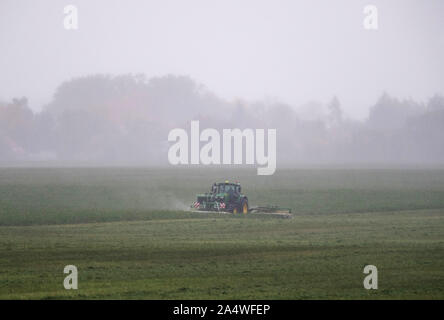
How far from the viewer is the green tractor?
170ft

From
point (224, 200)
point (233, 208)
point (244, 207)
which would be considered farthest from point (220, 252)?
point (244, 207)

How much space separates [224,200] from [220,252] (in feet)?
64.9

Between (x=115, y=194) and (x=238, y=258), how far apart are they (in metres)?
45.1

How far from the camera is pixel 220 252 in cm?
3186

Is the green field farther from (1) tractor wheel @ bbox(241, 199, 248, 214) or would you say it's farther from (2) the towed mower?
(1) tractor wheel @ bbox(241, 199, 248, 214)

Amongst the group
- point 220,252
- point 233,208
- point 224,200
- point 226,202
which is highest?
point 224,200

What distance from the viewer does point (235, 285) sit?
24.5m

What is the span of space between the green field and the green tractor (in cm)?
155

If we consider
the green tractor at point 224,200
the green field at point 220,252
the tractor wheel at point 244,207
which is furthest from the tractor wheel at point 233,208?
the green field at point 220,252

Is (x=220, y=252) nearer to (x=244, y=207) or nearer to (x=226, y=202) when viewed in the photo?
(x=226, y=202)

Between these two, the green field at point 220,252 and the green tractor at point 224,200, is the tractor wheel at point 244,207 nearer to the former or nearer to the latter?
the green tractor at point 224,200

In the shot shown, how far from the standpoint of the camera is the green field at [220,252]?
2383 centimetres

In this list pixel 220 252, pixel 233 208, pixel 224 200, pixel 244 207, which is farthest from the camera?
pixel 244 207
